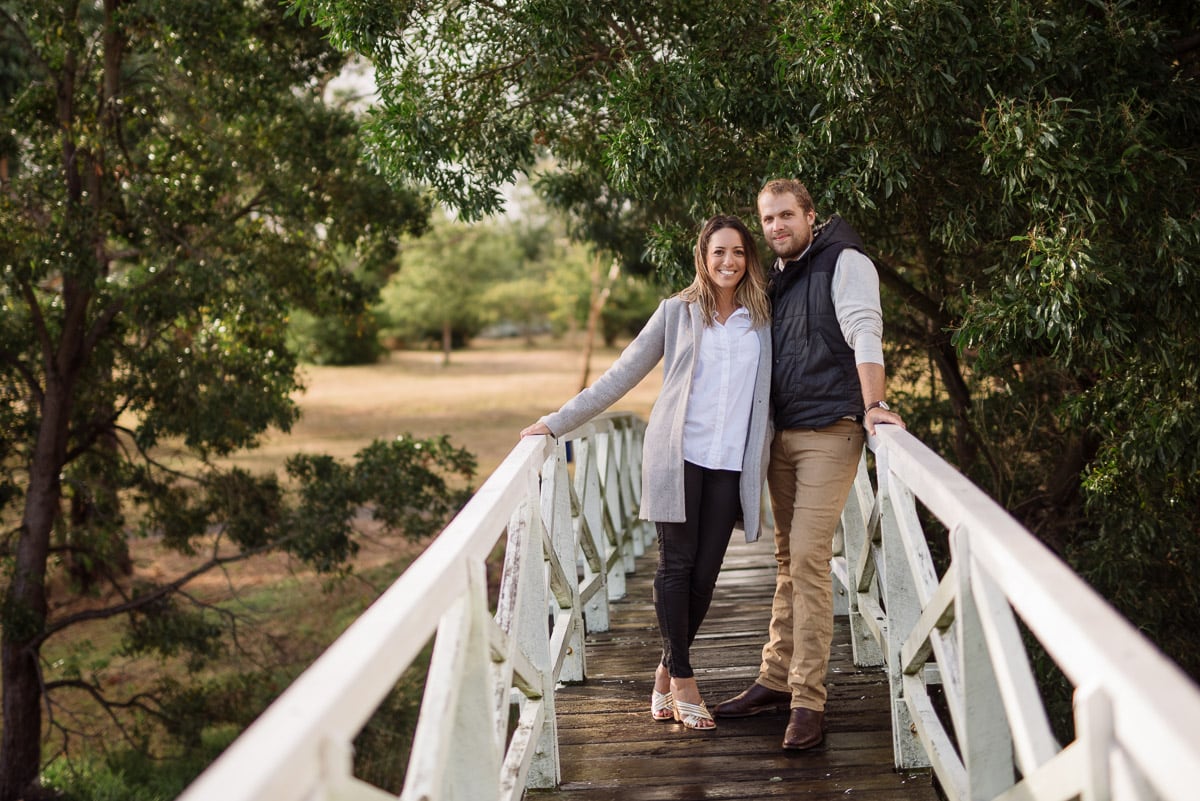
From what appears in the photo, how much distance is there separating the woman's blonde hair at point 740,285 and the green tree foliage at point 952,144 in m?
1.54

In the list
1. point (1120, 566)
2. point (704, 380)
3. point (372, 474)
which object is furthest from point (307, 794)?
point (372, 474)

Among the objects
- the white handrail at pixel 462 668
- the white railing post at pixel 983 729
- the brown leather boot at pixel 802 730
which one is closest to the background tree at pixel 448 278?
the white handrail at pixel 462 668

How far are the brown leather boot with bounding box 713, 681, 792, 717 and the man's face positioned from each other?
149 cm

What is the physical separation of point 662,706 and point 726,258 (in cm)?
155

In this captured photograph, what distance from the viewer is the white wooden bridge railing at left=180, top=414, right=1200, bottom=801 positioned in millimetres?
1392

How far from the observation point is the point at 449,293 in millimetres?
48125

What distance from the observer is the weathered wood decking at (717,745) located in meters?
3.40

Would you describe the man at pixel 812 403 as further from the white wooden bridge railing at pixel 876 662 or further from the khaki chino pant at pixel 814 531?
the white wooden bridge railing at pixel 876 662

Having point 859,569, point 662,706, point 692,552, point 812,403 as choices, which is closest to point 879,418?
point 812,403

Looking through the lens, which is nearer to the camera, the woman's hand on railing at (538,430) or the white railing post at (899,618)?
the white railing post at (899,618)

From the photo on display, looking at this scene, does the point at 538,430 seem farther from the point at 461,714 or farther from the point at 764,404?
the point at 461,714

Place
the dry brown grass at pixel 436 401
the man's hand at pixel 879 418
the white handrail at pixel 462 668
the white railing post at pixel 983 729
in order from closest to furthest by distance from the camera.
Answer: the white handrail at pixel 462 668 → the white railing post at pixel 983 729 → the man's hand at pixel 879 418 → the dry brown grass at pixel 436 401

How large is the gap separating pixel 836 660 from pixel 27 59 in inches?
390

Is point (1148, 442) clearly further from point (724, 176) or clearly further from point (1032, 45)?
point (724, 176)
